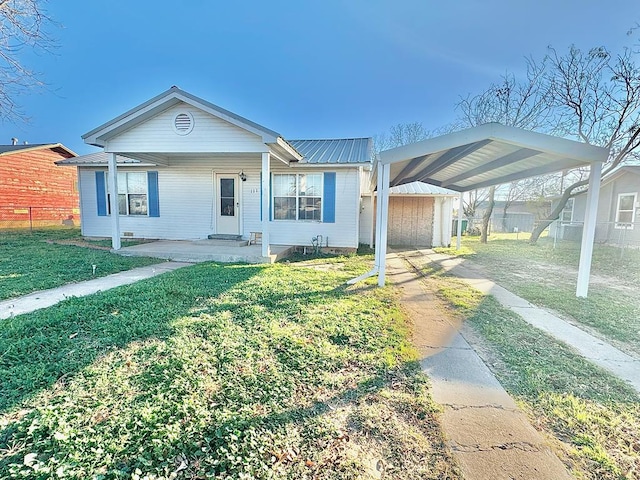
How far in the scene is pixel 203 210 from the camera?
1062cm

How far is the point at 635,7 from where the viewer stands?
10.0m

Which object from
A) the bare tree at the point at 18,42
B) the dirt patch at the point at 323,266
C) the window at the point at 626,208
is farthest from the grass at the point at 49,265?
the window at the point at 626,208

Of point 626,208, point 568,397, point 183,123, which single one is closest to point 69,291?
point 183,123

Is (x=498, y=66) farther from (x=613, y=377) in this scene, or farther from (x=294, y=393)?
(x=294, y=393)

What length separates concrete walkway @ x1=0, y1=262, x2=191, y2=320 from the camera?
4.07 metres

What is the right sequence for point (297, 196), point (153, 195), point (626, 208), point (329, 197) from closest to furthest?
point (329, 197)
point (297, 196)
point (153, 195)
point (626, 208)

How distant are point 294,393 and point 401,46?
16414 mm

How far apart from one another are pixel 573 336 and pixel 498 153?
3804 mm

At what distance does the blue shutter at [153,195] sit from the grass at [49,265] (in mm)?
2439

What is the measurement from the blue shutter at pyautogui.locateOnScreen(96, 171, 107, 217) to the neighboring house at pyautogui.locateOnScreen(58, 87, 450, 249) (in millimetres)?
37

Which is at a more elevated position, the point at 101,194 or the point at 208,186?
the point at 208,186

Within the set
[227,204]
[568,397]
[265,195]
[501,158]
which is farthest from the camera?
[227,204]

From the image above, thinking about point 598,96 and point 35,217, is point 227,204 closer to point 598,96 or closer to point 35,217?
point 598,96

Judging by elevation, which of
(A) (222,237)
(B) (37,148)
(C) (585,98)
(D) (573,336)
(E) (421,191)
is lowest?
(D) (573,336)
